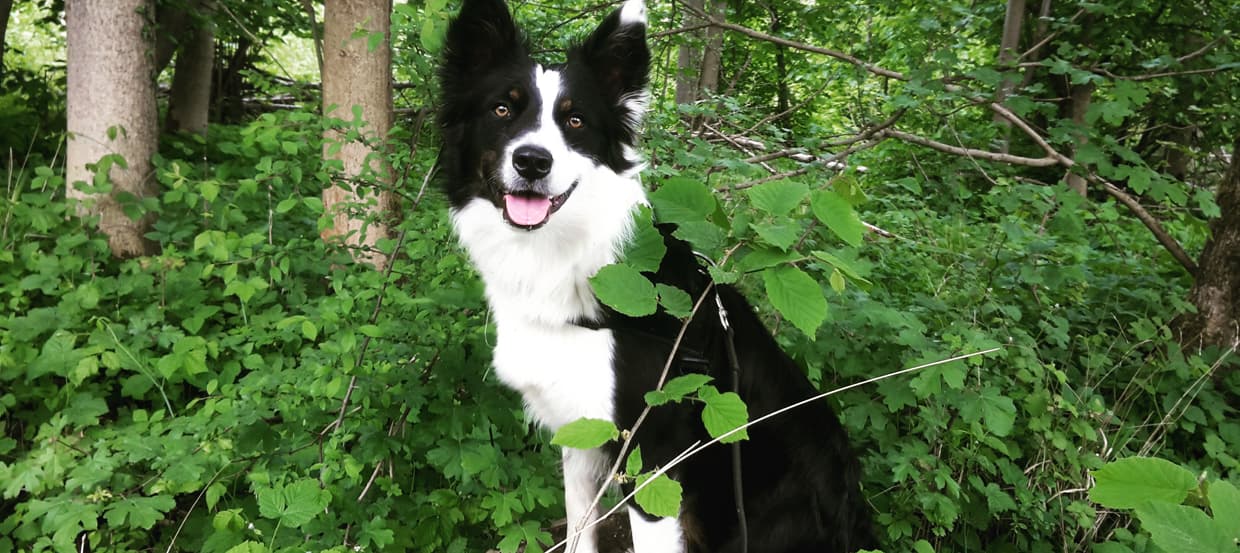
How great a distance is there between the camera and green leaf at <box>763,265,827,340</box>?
1.46 metres

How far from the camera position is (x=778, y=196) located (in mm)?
1588

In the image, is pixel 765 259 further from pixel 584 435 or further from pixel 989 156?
pixel 989 156

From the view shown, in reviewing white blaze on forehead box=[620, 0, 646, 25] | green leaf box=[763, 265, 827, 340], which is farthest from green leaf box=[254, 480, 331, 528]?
white blaze on forehead box=[620, 0, 646, 25]

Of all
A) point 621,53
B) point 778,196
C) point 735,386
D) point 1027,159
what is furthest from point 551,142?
point 1027,159

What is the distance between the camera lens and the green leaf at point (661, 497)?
1455 mm

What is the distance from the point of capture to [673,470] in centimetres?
217

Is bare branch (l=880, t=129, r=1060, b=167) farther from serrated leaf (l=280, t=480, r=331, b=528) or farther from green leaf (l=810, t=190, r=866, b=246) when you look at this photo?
serrated leaf (l=280, t=480, r=331, b=528)

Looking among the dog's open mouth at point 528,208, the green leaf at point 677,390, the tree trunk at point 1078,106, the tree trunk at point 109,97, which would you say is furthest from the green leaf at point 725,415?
the tree trunk at point 1078,106

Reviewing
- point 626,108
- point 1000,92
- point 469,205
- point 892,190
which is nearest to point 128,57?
point 469,205

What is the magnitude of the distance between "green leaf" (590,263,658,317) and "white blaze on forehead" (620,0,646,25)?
1.04m

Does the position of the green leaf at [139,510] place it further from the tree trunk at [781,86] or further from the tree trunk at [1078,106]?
the tree trunk at [781,86]

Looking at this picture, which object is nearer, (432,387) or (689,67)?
(432,387)

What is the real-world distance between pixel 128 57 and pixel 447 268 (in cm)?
278

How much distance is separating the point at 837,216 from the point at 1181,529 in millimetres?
820
